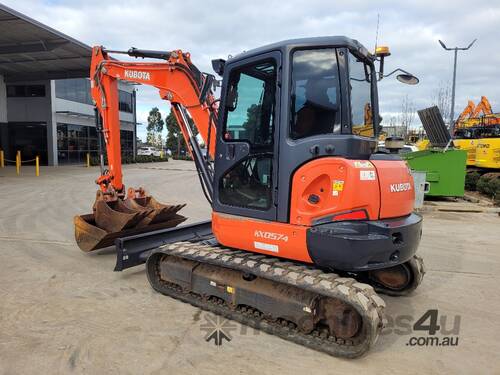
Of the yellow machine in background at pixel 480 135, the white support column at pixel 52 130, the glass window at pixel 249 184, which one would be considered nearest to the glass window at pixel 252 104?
the glass window at pixel 249 184

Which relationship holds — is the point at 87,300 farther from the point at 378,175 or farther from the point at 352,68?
the point at 352,68

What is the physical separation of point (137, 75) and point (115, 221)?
218cm

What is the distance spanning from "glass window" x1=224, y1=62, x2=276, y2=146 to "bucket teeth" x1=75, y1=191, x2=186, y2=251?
2510 mm

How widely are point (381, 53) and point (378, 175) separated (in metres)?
1.46

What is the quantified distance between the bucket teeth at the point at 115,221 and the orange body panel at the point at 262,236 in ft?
6.84

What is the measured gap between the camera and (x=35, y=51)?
727 inches

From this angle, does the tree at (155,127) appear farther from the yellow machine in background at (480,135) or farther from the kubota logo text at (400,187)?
the kubota logo text at (400,187)

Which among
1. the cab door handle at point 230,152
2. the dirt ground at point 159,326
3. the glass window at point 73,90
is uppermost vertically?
the glass window at point 73,90

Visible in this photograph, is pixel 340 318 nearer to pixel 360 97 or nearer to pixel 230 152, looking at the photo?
pixel 230 152

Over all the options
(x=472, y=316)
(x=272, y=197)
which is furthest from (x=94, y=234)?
(x=472, y=316)

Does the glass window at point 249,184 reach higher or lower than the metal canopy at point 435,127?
lower

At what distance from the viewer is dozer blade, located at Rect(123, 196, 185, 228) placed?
6.19m

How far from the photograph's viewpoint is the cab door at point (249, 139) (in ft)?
12.8

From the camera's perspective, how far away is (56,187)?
47.4 feet
